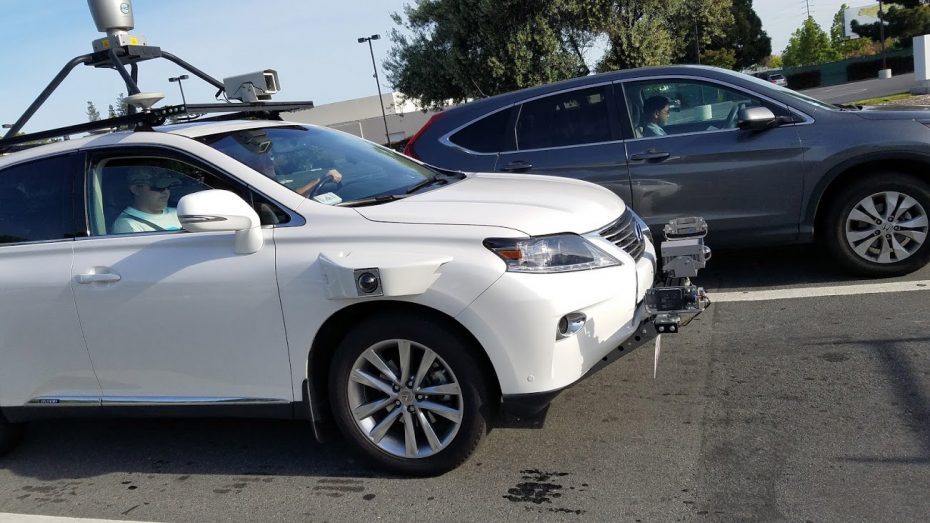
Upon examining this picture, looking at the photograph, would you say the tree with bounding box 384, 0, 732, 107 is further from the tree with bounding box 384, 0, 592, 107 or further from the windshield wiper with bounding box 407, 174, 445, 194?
the windshield wiper with bounding box 407, 174, 445, 194

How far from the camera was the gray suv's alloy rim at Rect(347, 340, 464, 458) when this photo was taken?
346cm

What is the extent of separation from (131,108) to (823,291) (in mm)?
4703

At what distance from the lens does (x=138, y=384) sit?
3.88m

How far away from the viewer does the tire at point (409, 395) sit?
11.1 ft

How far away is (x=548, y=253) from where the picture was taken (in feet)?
11.0

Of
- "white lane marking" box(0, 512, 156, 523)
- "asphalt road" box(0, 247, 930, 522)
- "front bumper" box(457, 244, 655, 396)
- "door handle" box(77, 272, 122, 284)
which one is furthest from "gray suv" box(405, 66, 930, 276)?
"white lane marking" box(0, 512, 156, 523)

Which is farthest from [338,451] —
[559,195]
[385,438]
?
[559,195]

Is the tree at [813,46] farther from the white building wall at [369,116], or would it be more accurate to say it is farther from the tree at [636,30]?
the tree at [636,30]

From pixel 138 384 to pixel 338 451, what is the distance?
1042 millimetres

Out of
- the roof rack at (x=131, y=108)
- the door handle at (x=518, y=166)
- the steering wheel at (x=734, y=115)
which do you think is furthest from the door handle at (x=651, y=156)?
the roof rack at (x=131, y=108)

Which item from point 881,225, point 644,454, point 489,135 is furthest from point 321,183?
point 881,225

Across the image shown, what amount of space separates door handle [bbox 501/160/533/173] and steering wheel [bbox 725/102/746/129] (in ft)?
4.92

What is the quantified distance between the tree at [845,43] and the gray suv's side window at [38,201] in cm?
8004

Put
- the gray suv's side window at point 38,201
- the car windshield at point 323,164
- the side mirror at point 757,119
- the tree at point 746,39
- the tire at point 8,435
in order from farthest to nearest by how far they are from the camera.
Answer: the tree at point 746,39
the side mirror at point 757,119
the tire at point 8,435
the gray suv's side window at point 38,201
the car windshield at point 323,164
